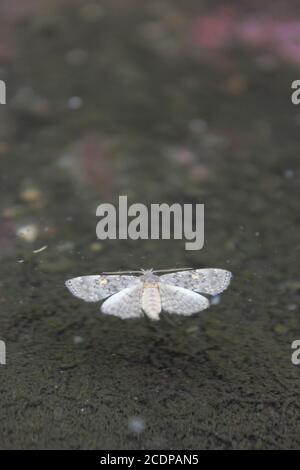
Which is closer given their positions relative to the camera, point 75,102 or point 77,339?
point 77,339

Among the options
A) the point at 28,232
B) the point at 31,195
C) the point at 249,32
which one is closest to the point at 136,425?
the point at 28,232

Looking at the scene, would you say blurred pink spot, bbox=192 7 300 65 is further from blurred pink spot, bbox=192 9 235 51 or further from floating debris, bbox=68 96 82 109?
floating debris, bbox=68 96 82 109

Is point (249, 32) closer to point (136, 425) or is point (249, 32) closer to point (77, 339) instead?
point (77, 339)

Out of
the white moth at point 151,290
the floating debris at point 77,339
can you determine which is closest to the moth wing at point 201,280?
the white moth at point 151,290

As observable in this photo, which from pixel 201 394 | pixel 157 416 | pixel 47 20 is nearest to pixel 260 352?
pixel 201 394
